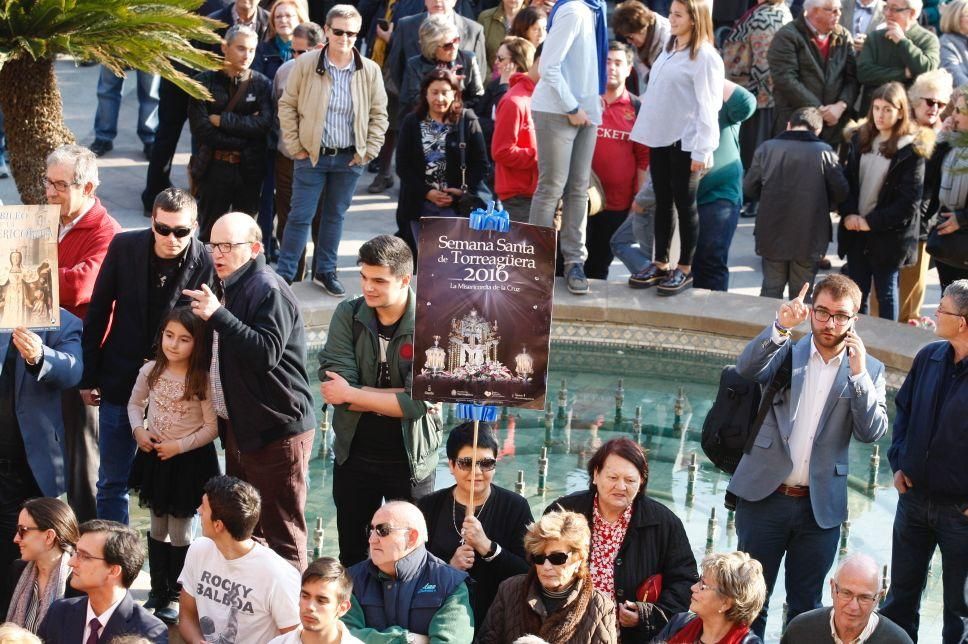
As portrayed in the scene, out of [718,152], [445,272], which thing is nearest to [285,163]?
[718,152]

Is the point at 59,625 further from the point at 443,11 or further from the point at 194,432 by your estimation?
the point at 443,11

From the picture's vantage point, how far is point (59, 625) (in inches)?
257

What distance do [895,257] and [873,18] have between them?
13.4 ft

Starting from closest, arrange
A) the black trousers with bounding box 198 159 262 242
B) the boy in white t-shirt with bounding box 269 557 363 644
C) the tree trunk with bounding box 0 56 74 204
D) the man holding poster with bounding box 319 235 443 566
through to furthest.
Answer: the boy in white t-shirt with bounding box 269 557 363 644 < the man holding poster with bounding box 319 235 443 566 < the tree trunk with bounding box 0 56 74 204 < the black trousers with bounding box 198 159 262 242

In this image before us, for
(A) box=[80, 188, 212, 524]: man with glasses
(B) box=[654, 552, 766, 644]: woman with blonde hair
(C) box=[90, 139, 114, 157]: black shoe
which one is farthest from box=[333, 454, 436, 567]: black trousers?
(C) box=[90, 139, 114, 157]: black shoe

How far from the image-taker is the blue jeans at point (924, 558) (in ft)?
23.9

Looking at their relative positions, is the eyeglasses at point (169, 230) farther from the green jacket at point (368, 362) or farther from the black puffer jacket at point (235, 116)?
the black puffer jacket at point (235, 116)

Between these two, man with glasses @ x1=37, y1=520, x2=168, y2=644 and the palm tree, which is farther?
the palm tree

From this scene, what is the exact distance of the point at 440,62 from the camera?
12.0m

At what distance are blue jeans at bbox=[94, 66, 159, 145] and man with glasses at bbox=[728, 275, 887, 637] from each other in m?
9.05

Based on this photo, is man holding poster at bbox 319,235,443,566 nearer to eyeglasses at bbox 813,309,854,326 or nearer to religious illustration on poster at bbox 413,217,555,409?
religious illustration on poster at bbox 413,217,555,409

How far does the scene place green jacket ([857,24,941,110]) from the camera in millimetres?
13266

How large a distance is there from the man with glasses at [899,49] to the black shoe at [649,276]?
3.27 metres

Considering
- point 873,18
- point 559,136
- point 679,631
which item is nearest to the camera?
point 679,631
